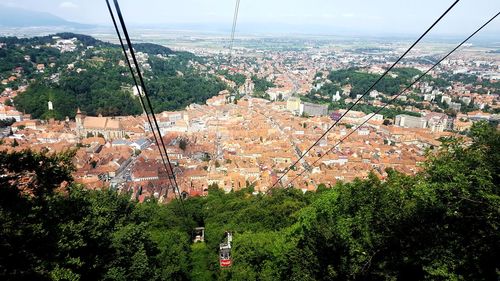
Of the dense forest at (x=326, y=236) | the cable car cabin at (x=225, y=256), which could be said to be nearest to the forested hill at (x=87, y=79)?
the cable car cabin at (x=225, y=256)

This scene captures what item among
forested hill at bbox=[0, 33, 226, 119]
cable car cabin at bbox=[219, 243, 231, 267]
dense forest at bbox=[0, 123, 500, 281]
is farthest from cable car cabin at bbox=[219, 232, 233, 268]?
forested hill at bbox=[0, 33, 226, 119]

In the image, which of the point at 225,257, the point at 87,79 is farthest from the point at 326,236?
the point at 87,79

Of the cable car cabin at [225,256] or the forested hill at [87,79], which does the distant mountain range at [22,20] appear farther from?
the cable car cabin at [225,256]

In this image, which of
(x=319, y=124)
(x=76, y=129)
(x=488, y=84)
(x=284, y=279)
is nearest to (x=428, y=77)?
(x=488, y=84)

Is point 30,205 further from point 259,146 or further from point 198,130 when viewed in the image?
point 198,130

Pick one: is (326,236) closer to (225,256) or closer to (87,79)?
(225,256)
